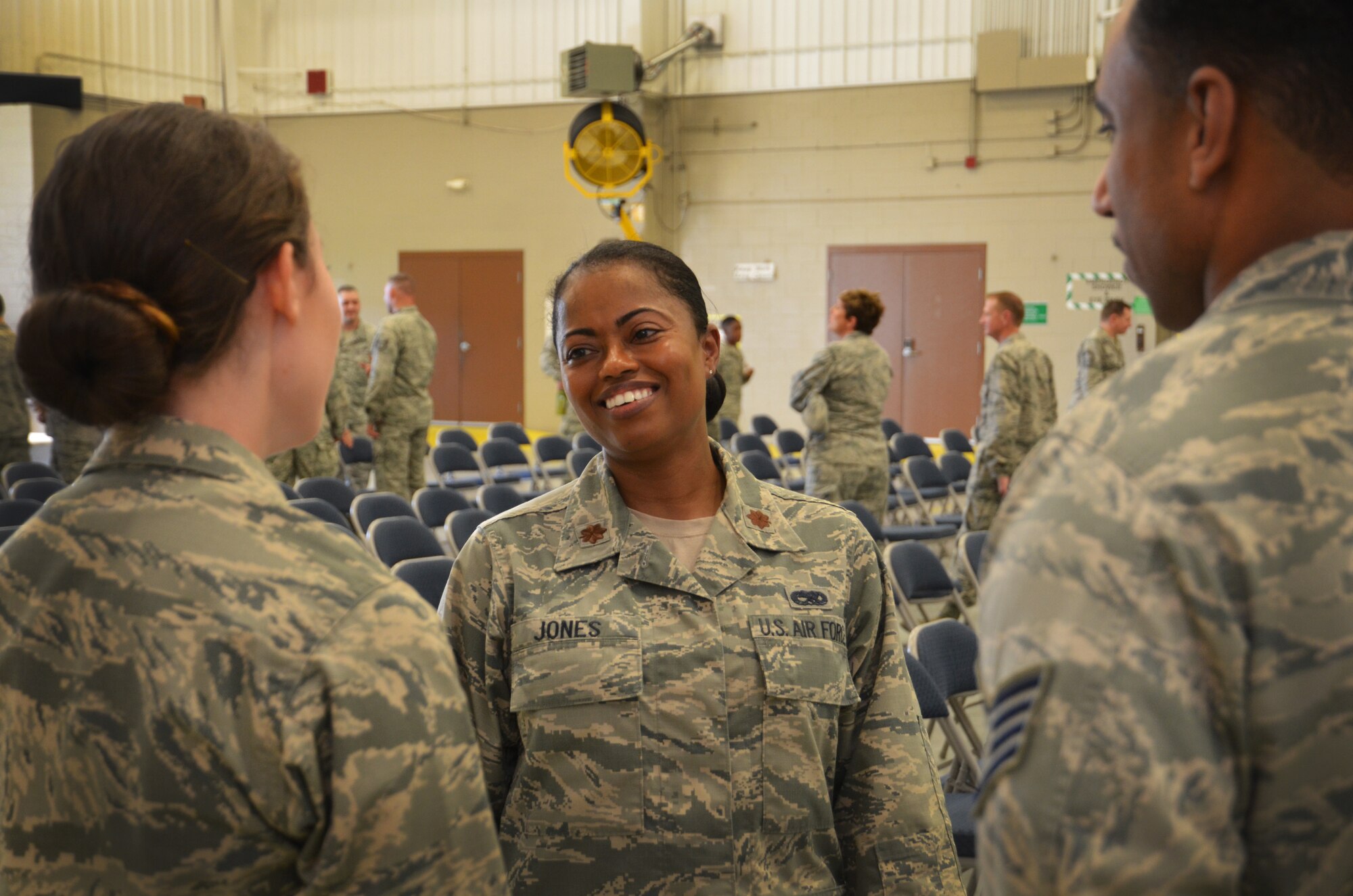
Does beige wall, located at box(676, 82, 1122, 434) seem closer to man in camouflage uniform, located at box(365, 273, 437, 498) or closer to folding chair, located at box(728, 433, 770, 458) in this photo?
folding chair, located at box(728, 433, 770, 458)

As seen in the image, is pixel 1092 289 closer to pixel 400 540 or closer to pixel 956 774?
pixel 400 540

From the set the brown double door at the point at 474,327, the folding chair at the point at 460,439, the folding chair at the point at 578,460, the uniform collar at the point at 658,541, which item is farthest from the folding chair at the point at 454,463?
the uniform collar at the point at 658,541

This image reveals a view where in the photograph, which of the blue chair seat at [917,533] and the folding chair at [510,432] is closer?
the blue chair seat at [917,533]

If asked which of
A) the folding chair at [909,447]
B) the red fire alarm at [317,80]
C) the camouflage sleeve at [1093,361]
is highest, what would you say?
the red fire alarm at [317,80]

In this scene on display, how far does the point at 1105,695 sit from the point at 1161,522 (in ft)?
0.38

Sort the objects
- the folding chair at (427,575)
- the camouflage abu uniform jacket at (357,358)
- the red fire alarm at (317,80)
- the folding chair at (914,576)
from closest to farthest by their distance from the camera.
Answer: the folding chair at (427,575) → the folding chair at (914,576) → the camouflage abu uniform jacket at (357,358) → the red fire alarm at (317,80)

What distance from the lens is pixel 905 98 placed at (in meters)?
13.1

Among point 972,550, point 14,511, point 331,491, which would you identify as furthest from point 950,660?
point 331,491

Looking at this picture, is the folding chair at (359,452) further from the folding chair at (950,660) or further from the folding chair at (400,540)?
the folding chair at (950,660)

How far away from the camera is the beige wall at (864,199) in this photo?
1279 centimetres

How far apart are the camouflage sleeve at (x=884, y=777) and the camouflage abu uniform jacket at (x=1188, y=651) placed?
31.7 inches

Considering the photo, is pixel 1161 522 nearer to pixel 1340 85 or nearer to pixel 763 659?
pixel 1340 85

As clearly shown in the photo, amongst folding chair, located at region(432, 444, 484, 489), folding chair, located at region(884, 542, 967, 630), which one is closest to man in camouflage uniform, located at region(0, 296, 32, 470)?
folding chair, located at region(432, 444, 484, 489)

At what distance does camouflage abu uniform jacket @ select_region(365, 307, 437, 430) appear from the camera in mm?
8562
